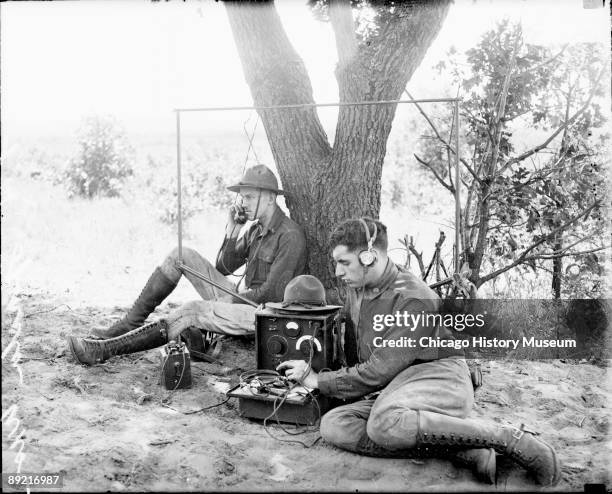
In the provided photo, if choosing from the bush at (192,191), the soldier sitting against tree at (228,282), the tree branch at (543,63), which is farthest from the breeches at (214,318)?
the bush at (192,191)

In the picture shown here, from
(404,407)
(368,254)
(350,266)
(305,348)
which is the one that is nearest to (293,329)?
(305,348)

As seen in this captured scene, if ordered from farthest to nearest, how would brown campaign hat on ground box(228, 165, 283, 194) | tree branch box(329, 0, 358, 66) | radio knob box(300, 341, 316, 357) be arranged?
1. tree branch box(329, 0, 358, 66)
2. brown campaign hat on ground box(228, 165, 283, 194)
3. radio knob box(300, 341, 316, 357)

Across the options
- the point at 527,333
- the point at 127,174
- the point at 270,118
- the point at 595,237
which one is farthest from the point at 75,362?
the point at 127,174

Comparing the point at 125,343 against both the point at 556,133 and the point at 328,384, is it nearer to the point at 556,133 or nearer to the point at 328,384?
the point at 328,384

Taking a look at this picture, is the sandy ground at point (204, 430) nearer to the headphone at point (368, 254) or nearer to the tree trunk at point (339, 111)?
the headphone at point (368, 254)

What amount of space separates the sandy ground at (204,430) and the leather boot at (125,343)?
105 millimetres

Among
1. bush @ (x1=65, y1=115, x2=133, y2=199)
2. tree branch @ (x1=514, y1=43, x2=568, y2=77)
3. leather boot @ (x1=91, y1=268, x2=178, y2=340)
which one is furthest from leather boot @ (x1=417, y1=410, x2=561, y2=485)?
bush @ (x1=65, y1=115, x2=133, y2=199)

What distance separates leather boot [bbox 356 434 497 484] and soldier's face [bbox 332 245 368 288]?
38.1 inches

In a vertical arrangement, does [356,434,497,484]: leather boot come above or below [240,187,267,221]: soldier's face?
below

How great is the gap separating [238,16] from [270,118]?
3.19ft

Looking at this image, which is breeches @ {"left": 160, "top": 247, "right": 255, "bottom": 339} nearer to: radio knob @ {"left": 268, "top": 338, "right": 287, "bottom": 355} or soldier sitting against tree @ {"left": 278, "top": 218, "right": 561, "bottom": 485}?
radio knob @ {"left": 268, "top": 338, "right": 287, "bottom": 355}

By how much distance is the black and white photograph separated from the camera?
3.48 metres

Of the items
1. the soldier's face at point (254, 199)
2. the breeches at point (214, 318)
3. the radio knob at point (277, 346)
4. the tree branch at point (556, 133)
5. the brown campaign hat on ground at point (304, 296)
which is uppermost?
the tree branch at point (556, 133)

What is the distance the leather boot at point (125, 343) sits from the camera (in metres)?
5.03
